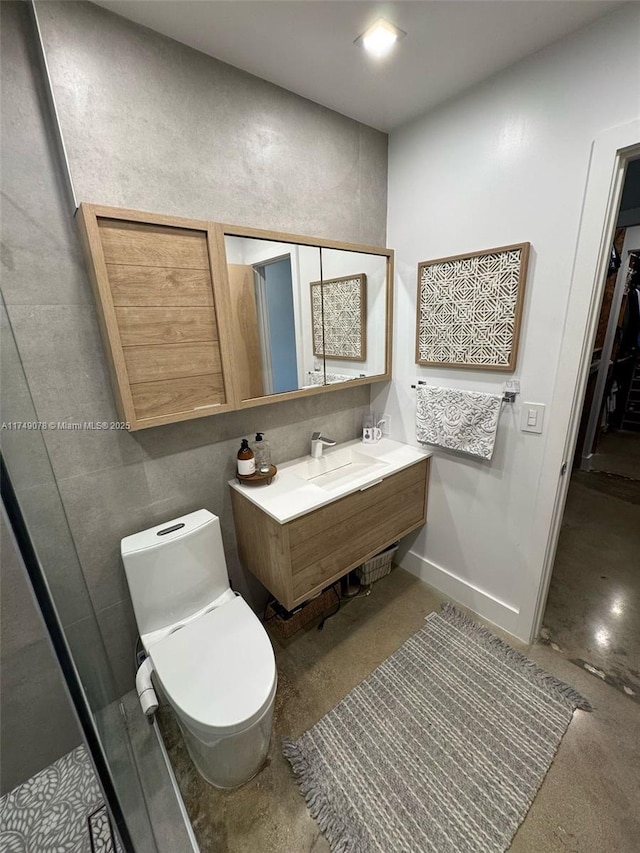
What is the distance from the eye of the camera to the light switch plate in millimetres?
1562

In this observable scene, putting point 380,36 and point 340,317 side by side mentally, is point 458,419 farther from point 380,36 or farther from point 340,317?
point 380,36

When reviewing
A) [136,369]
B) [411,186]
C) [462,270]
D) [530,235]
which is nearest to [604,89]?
[530,235]

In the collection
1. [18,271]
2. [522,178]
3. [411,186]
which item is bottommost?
[18,271]

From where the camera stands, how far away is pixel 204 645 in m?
1.31

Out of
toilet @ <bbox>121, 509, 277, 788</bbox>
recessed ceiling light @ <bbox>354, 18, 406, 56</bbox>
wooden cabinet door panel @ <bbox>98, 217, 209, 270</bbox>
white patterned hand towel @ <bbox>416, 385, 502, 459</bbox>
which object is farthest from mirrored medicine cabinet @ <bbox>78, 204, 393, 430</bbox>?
recessed ceiling light @ <bbox>354, 18, 406, 56</bbox>

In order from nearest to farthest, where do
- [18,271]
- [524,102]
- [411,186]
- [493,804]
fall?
[18,271], [493,804], [524,102], [411,186]

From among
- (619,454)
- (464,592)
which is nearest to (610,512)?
(619,454)

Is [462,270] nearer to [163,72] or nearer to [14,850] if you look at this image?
[163,72]

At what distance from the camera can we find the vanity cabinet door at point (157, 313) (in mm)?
1142

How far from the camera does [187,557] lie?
144cm

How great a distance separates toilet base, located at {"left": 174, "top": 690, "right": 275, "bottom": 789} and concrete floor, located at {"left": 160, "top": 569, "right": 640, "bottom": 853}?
5 cm

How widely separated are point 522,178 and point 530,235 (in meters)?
0.24

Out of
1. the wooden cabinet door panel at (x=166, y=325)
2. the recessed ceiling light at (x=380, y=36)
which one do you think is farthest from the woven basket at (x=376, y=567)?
the recessed ceiling light at (x=380, y=36)

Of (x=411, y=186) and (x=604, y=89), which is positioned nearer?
(x=604, y=89)
